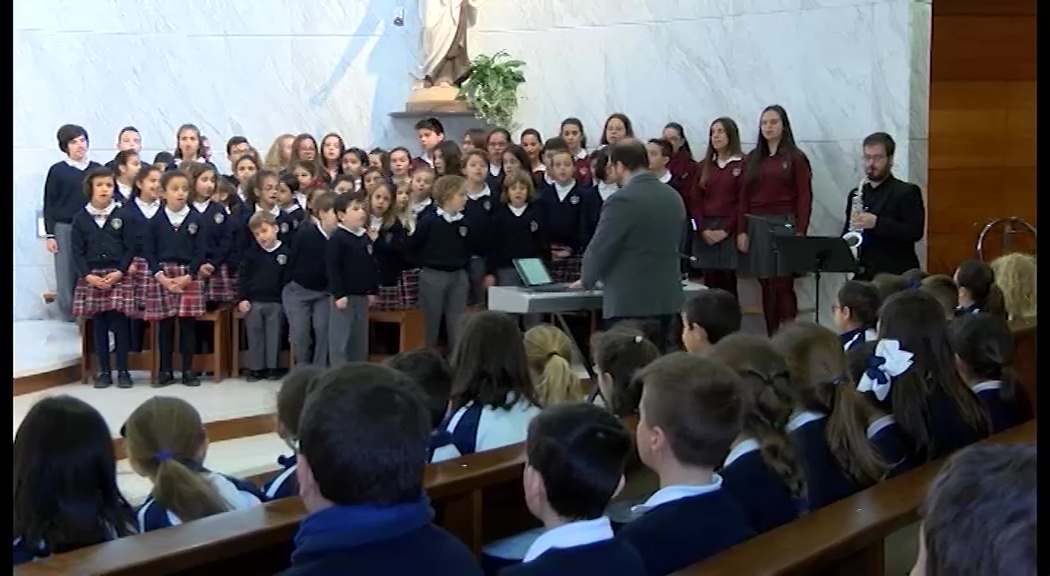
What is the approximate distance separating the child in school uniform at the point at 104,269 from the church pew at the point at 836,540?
14.9 feet

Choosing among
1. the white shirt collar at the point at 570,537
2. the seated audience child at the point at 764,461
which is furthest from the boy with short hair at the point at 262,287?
the white shirt collar at the point at 570,537

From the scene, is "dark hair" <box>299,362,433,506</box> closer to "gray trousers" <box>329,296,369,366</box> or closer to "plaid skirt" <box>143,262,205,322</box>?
"gray trousers" <box>329,296,369,366</box>

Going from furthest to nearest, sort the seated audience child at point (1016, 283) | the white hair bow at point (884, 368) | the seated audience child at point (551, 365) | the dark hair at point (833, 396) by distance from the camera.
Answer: the seated audience child at point (1016, 283) → the seated audience child at point (551, 365) → the white hair bow at point (884, 368) → the dark hair at point (833, 396)

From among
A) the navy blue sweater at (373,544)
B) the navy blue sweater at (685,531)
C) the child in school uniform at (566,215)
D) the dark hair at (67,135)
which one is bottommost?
the navy blue sweater at (685,531)

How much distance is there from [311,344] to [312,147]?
6.41 feet

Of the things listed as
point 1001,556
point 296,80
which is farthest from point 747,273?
point 1001,556

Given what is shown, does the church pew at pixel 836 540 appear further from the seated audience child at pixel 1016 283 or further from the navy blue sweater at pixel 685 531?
the seated audience child at pixel 1016 283

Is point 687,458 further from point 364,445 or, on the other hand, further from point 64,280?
point 64,280

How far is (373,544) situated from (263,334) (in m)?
5.00

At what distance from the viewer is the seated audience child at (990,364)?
3541 mm

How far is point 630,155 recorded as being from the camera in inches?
199

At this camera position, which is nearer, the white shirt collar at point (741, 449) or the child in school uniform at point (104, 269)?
the white shirt collar at point (741, 449)

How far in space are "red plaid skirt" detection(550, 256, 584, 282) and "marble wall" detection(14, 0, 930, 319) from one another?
1807 mm

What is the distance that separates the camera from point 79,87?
959 cm
